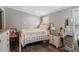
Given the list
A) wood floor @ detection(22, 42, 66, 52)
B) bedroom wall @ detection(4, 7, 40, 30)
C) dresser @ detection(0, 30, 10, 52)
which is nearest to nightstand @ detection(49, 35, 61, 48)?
wood floor @ detection(22, 42, 66, 52)

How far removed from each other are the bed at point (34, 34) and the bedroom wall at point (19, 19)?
0.08 m

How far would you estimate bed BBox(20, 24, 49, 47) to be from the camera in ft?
5.06

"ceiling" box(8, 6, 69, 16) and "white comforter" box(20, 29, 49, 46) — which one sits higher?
"ceiling" box(8, 6, 69, 16)

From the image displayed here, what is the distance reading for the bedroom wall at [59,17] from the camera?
1.53 meters

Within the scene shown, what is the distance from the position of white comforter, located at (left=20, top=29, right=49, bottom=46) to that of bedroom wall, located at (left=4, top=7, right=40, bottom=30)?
8 cm

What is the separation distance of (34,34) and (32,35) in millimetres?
37

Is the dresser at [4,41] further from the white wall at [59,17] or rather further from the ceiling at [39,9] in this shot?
the white wall at [59,17]

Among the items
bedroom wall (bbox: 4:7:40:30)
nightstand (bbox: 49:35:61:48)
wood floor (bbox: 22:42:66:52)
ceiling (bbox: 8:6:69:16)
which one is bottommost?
wood floor (bbox: 22:42:66:52)

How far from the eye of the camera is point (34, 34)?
1587 millimetres

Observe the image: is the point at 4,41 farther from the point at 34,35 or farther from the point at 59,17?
the point at 59,17

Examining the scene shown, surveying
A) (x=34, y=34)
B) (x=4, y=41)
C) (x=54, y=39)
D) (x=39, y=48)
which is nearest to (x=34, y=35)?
(x=34, y=34)

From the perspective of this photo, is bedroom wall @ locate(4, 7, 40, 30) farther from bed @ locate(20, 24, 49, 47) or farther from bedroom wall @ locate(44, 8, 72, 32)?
bedroom wall @ locate(44, 8, 72, 32)

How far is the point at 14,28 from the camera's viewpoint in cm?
151

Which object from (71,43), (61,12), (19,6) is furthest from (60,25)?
(19,6)
